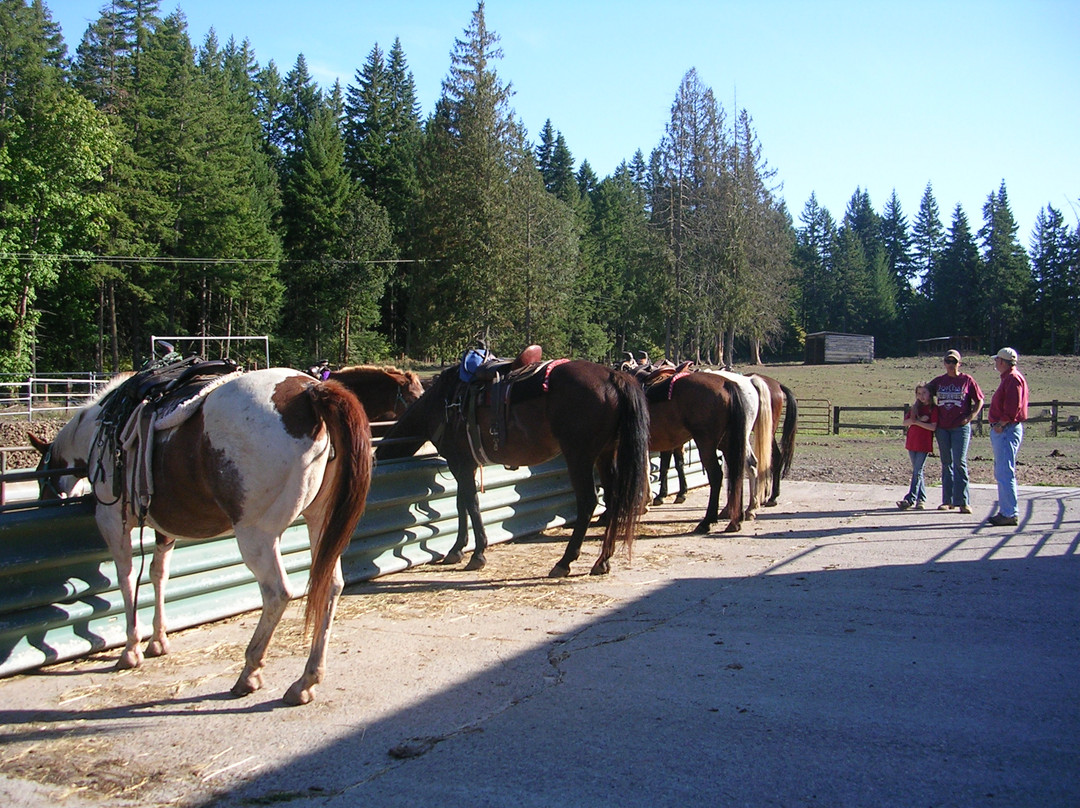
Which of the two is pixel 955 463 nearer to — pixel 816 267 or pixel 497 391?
pixel 497 391

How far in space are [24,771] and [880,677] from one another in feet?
13.3

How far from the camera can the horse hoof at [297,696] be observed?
165 inches

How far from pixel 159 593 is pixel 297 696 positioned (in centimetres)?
143

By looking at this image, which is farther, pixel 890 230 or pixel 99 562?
pixel 890 230

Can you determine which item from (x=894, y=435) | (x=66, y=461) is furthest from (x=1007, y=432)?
(x=894, y=435)

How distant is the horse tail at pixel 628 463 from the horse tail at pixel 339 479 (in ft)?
10.2

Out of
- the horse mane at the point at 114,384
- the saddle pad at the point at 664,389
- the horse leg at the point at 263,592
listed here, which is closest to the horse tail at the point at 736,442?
the saddle pad at the point at 664,389

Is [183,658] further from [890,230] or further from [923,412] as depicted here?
[890,230]

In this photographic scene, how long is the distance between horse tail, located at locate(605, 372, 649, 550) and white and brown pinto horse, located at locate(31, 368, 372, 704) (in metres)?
3.08

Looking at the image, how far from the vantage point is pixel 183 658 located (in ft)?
16.3

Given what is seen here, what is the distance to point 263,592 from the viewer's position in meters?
4.34

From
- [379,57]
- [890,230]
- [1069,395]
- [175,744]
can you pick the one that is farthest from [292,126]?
[890,230]

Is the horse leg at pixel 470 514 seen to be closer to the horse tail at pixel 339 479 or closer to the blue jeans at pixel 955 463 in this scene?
the horse tail at pixel 339 479

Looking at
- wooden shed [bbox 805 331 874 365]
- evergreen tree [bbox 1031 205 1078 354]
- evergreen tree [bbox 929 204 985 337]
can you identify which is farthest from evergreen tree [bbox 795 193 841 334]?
wooden shed [bbox 805 331 874 365]
